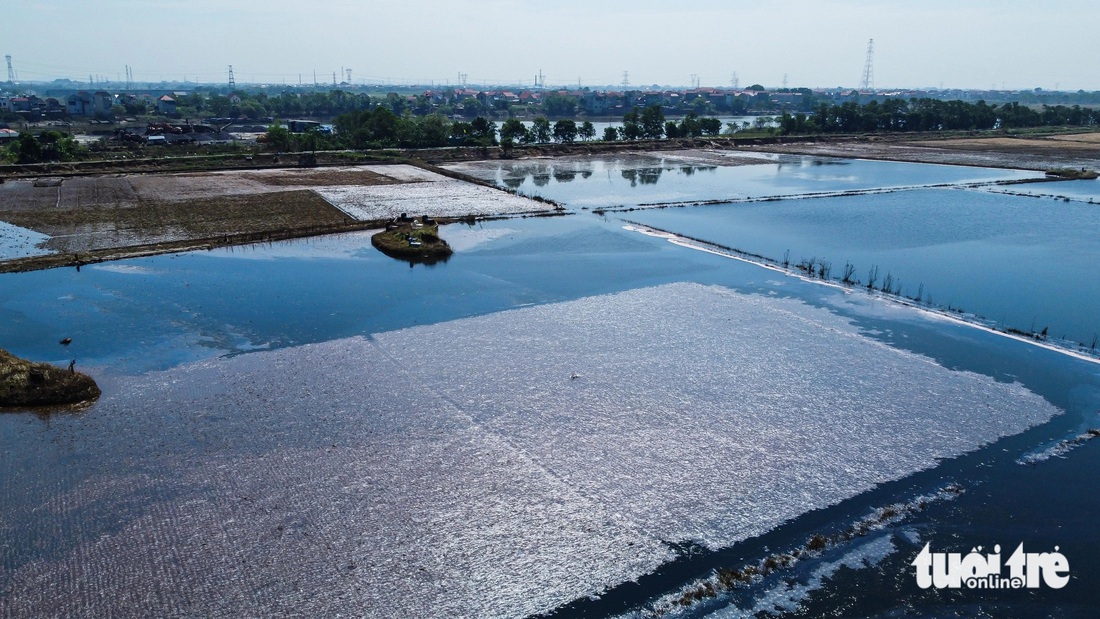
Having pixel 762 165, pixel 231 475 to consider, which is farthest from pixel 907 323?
pixel 762 165

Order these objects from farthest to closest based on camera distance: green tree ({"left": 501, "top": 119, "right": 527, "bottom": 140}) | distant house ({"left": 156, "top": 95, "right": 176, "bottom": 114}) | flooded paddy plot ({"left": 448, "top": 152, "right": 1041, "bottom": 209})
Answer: distant house ({"left": 156, "top": 95, "right": 176, "bottom": 114}) < green tree ({"left": 501, "top": 119, "right": 527, "bottom": 140}) < flooded paddy plot ({"left": 448, "top": 152, "right": 1041, "bottom": 209})

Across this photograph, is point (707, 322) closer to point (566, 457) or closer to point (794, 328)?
point (794, 328)

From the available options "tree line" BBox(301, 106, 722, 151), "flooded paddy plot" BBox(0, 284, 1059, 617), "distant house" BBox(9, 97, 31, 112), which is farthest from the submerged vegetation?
"distant house" BBox(9, 97, 31, 112)

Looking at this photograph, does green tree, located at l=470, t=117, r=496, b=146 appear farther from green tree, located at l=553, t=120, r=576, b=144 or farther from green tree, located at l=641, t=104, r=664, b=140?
green tree, located at l=641, t=104, r=664, b=140

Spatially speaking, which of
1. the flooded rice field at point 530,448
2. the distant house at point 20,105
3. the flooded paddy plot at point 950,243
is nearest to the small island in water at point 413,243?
the flooded rice field at point 530,448

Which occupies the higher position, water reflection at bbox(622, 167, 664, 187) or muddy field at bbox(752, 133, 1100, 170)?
muddy field at bbox(752, 133, 1100, 170)

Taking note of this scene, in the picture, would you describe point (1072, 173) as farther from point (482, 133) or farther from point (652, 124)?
point (482, 133)
